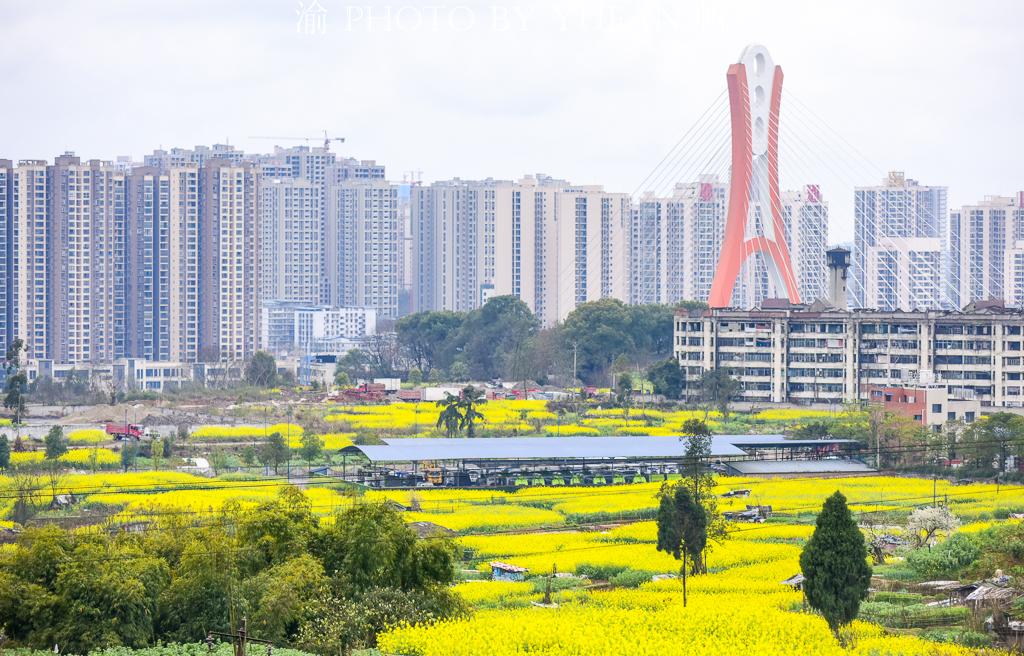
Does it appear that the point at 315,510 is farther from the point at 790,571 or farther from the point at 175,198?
the point at 175,198

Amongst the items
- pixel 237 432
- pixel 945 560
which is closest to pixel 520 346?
pixel 237 432

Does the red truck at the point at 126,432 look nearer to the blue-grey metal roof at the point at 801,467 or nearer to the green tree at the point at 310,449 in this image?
the green tree at the point at 310,449

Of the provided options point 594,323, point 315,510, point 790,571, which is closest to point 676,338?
point 594,323

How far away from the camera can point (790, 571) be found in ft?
73.5

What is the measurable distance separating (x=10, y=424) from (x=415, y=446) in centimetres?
1460

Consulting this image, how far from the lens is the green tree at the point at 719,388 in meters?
47.5

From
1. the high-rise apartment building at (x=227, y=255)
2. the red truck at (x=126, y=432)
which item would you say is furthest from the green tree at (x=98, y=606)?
the high-rise apartment building at (x=227, y=255)

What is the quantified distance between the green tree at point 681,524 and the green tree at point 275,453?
13.4 metres

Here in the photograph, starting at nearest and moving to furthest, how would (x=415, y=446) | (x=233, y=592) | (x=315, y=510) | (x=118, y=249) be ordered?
(x=233, y=592)
(x=315, y=510)
(x=415, y=446)
(x=118, y=249)

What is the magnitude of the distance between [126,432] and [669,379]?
17081 mm

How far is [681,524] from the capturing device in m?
21.6

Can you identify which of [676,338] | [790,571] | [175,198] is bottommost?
[790,571]

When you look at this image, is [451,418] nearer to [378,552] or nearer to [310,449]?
[310,449]

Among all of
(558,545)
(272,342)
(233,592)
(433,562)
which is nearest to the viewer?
(233,592)
